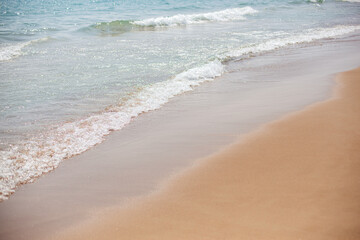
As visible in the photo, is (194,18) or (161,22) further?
(194,18)

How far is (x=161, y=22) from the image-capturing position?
64.3ft

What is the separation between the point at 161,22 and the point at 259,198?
59.4 ft

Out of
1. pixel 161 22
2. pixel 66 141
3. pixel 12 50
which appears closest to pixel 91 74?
pixel 66 141

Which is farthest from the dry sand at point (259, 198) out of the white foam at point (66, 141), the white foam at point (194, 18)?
the white foam at point (194, 18)

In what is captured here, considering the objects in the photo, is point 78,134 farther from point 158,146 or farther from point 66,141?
point 158,146

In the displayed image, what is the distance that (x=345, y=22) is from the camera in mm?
16922

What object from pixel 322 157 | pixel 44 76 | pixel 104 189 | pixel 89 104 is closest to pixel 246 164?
pixel 322 157

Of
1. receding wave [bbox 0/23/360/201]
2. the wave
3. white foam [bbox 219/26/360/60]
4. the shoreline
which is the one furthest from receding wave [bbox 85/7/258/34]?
the shoreline

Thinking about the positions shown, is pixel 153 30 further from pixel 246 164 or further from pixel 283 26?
pixel 246 164

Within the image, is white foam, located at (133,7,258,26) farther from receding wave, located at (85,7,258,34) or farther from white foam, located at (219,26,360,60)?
white foam, located at (219,26,360,60)

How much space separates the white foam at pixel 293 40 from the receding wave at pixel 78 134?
257cm

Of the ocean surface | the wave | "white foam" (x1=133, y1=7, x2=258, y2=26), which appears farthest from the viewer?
"white foam" (x1=133, y1=7, x2=258, y2=26)

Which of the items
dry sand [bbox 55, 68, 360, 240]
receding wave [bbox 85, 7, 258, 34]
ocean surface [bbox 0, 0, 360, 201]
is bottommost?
dry sand [bbox 55, 68, 360, 240]

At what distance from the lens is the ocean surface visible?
178 inches
